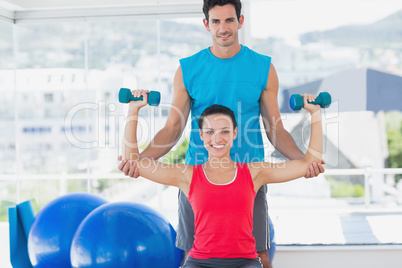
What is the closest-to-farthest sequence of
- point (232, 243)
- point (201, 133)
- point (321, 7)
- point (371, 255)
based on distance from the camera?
1. point (232, 243)
2. point (201, 133)
3. point (371, 255)
4. point (321, 7)

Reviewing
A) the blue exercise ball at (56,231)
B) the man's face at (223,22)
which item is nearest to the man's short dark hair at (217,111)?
the man's face at (223,22)

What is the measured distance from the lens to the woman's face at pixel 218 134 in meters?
1.88

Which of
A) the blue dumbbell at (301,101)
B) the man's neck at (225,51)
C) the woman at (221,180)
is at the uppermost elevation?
the man's neck at (225,51)

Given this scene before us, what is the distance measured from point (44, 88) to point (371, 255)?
124 inches

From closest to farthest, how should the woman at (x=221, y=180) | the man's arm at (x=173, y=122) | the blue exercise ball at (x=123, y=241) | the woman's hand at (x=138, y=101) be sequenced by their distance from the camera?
1. the woman at (x=221, y=180)
2. the woman's hand at (x=138, y=101)
3. the man's arm at (x=173, y=122)
4. the blue exercise ball at (x=123, y=241)

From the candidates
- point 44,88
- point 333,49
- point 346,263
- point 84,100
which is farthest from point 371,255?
point 44,88

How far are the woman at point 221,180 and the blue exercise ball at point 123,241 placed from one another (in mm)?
592

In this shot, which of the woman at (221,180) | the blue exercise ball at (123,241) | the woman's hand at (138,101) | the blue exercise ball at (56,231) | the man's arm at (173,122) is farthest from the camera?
the blue exercise ball at (56,231)

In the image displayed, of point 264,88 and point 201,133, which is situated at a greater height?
point 264,88

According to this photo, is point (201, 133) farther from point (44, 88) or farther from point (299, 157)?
point (44, 88)

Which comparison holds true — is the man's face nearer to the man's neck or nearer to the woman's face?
the man's neck

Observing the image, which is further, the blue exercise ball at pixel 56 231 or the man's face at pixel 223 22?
the blue exercise ball at pixel 56 231

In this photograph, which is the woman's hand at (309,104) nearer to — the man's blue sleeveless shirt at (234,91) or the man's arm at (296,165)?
the man's arm at (296,165)

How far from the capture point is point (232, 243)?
1809mm
